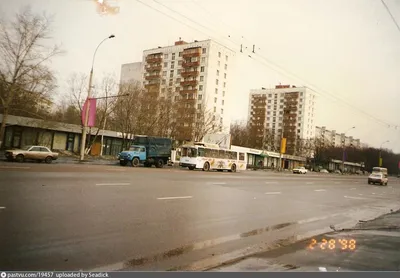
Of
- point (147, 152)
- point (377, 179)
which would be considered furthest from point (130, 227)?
point (377, 179)

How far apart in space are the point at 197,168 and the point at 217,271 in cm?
2557

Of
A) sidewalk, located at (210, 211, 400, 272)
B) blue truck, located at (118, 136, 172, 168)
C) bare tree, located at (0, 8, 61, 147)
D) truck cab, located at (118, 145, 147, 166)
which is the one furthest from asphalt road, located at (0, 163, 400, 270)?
blue truck, located at (118, 136, 172, 168)

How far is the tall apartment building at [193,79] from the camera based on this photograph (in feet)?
34.1

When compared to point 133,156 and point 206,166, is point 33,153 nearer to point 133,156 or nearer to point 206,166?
point 133,156

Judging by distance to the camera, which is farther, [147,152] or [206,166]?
[206,166]

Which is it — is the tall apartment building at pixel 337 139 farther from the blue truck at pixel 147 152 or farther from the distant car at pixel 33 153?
the blue truck at pixel 147 152

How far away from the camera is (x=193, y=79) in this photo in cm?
1717

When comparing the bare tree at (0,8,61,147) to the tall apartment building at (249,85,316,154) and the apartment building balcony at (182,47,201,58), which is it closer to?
the apartment building balcony at (182,47,201,58)

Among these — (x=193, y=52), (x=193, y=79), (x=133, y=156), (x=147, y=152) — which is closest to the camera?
(x=193, y=52)

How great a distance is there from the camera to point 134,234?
506 cm

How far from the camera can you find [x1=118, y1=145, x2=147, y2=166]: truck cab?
2497 cm

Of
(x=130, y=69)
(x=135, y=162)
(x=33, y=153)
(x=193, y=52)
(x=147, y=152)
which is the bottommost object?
(x=135, y=162)

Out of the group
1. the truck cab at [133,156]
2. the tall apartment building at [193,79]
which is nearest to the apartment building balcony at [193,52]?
the tall apartment building at [193,79]

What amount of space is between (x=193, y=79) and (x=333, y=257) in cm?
1394
